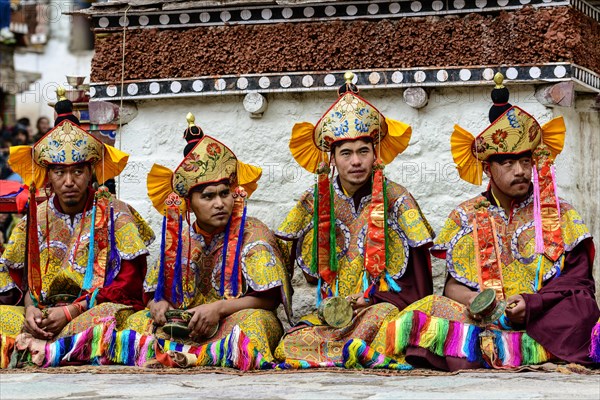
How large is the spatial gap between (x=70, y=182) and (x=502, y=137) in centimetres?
264

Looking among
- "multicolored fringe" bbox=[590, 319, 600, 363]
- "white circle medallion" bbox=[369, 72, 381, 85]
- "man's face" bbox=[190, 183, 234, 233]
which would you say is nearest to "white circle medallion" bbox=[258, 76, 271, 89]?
"white circle medallion" bbox=[369, 72, 381, 85]

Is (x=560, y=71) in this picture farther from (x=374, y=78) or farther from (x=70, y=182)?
(x=70, y=182)

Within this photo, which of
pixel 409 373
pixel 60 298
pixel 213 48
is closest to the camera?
pixel 409 373

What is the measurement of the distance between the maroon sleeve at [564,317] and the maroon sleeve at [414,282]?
0.74 m

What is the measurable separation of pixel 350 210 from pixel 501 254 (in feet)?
3.19

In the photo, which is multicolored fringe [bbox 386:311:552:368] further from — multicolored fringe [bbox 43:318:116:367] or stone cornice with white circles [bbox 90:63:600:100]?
stone cornice with white circles [bbox 90:63:600:100]

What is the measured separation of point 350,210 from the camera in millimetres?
8062

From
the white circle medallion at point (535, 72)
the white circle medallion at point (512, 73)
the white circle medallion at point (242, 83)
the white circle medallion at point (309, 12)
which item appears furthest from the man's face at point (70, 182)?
the white circle medallion at point (535, 72)

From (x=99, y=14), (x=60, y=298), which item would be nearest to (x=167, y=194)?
(x=60, y=298)

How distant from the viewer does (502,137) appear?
759cm

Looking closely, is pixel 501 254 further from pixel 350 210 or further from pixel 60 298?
pixel 60 298

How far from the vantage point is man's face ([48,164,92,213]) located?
8.31 meters

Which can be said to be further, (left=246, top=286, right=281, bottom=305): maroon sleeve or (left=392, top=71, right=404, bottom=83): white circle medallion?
(left=392, top=71, right=404, bottom=83): white circle medallion

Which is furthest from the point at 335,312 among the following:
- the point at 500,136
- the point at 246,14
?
the point at 246,14
